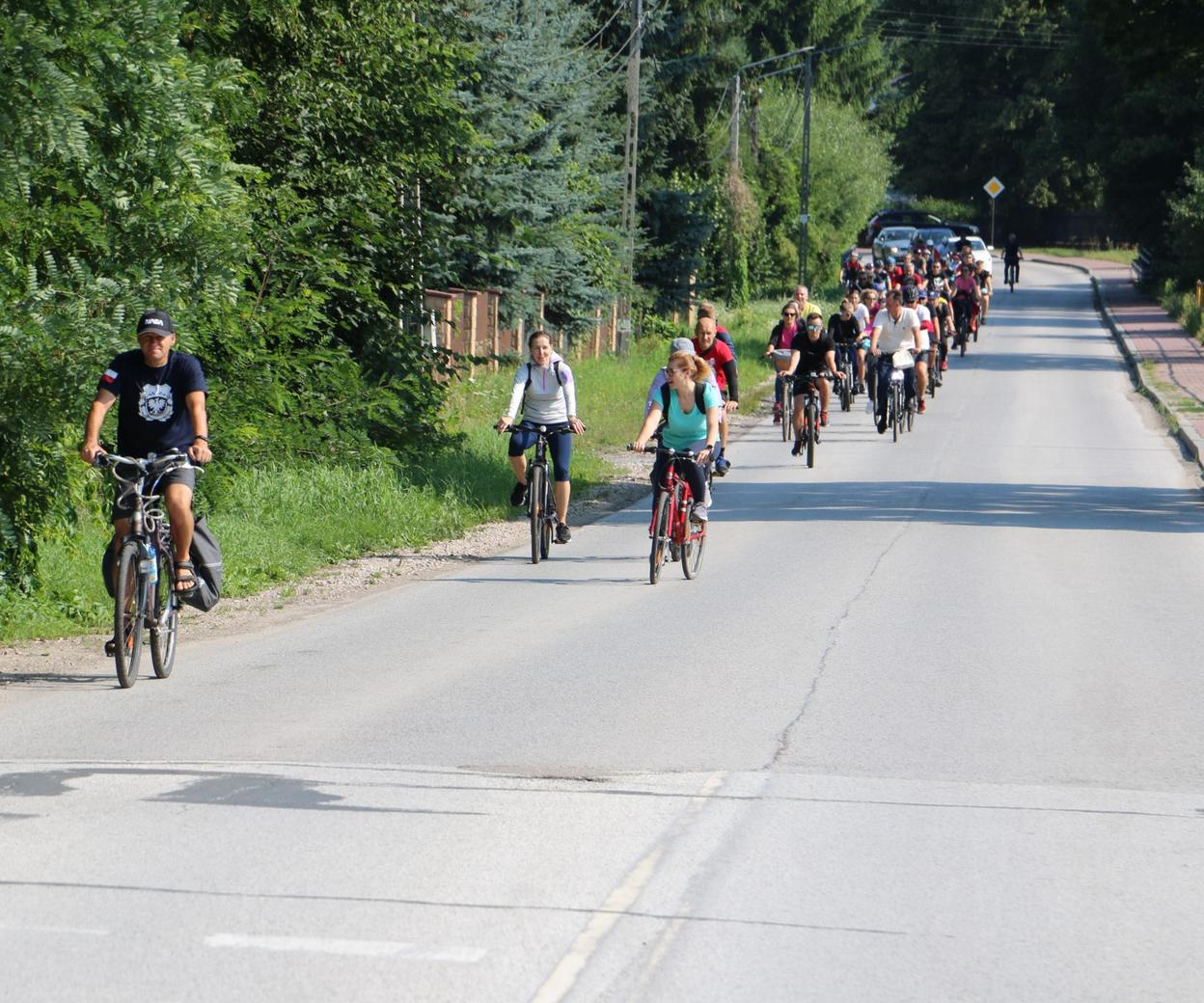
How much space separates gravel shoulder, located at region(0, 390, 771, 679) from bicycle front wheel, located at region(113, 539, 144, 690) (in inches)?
24.3

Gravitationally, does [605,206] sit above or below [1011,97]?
below

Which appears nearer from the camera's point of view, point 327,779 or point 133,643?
point 327,779

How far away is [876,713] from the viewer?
28.8 ft

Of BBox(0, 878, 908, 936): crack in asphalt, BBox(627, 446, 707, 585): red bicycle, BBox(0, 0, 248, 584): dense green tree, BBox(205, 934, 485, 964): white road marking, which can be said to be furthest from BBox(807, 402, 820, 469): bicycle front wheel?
BBox(205, 934, 485, 964): white road marking

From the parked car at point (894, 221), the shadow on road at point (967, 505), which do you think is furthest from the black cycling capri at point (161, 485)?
the parked car at point (894, 221)

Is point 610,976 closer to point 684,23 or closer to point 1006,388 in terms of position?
point 1006,388

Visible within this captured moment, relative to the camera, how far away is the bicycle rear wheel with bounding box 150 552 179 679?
31.3ft

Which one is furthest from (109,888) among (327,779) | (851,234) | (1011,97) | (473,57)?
(1011,97)

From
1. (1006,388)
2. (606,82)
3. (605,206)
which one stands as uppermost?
(606,82)

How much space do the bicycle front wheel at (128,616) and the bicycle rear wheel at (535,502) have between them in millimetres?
5388

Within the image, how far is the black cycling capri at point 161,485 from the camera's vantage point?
31.5 feet

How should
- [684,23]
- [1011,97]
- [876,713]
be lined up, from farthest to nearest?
[1011,97] → [684,23] → [876,713]

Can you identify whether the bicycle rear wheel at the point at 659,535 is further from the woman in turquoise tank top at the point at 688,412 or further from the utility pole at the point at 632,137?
the utility pole at the point at 632,137

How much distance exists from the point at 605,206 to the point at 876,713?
29357mm
